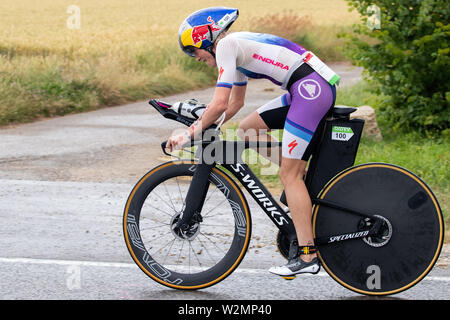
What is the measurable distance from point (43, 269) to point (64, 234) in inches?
41.9

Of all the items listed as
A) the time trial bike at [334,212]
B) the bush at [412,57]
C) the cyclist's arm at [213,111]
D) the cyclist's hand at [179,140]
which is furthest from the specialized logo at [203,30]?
the bush at [412,57]

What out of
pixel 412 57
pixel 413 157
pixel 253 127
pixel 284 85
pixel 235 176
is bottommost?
pixel 413 157

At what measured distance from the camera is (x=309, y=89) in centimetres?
442

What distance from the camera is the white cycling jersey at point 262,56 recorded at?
434 cm

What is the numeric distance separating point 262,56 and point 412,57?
5.86 m

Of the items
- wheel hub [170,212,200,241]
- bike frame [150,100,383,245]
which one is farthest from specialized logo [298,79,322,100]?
wheel hub [170,212,200,241]

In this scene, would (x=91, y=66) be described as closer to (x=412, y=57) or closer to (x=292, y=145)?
(x=412, y=57)

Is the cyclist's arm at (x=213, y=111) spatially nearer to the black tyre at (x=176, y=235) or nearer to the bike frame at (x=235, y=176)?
the bike frame at (x=235, y=176)

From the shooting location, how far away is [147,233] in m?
5.00

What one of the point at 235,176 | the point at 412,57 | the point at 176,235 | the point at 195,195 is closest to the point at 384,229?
the point at 235,176

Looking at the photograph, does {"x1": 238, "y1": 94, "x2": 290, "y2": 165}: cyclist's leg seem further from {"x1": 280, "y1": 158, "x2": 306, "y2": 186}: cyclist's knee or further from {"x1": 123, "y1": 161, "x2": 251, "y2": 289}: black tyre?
{"x1": 123, "y1": 161, "x2": 251, "y2": 289}: black tyre

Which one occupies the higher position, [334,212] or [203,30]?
→ [203,30]
